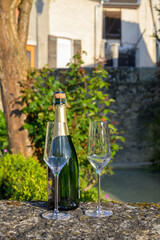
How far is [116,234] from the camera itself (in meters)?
1.09

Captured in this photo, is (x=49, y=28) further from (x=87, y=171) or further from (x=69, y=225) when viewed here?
(x=69, y=225)

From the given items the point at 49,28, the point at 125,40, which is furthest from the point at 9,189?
the point at 125,40

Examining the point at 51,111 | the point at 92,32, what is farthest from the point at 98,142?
the point at 92,32

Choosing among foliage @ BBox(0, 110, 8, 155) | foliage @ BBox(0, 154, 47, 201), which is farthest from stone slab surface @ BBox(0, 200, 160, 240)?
foliage @ BBox(0, 110, 8, 155)

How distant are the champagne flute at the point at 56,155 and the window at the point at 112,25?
12.6 m

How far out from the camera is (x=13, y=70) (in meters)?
3.74

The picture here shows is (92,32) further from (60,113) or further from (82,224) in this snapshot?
(82,224)

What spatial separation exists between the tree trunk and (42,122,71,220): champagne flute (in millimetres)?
2521

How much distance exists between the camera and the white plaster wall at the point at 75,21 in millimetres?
11641

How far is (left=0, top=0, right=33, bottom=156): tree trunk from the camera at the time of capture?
371cm

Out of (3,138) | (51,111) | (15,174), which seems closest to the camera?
(15,174)

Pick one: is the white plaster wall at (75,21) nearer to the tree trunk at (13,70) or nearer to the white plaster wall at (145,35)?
the white plaster wall at (145,35)

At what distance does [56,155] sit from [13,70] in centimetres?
261

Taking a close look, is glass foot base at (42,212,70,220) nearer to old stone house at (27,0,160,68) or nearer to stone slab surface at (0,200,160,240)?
stone slab surface at (0,200,160,240)
